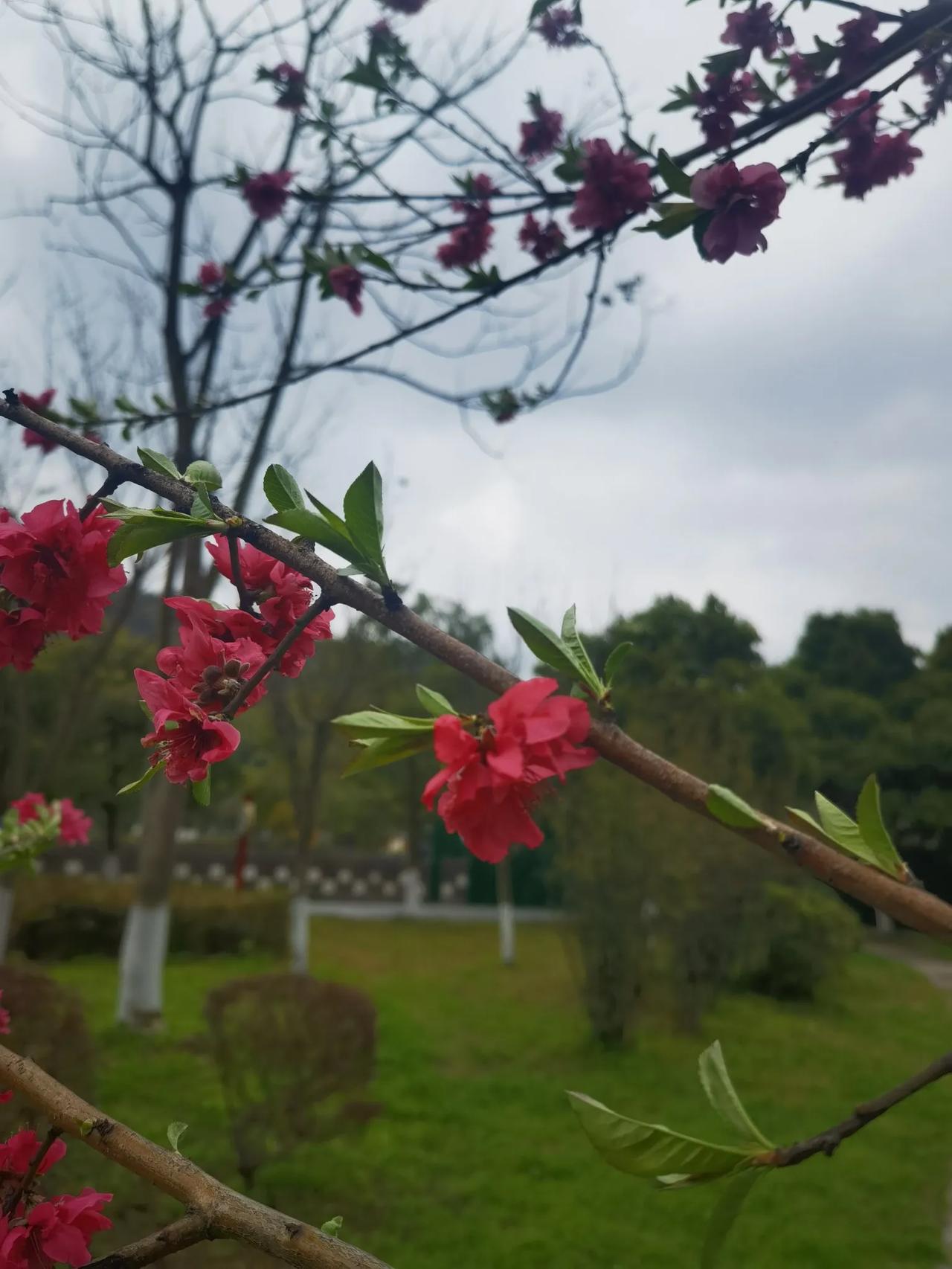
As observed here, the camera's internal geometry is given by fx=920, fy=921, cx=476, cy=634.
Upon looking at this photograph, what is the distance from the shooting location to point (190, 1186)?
24.4 inches

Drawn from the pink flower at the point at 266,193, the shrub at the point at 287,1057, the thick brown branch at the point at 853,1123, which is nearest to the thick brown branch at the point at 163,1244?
the thick brown branch at the point at 853,1123

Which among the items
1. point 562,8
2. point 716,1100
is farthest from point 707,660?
point 716,1100

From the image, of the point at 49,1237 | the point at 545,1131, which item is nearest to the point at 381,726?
the point at 49,1237

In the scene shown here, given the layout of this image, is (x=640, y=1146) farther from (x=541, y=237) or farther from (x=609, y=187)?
(x=541, y=237)

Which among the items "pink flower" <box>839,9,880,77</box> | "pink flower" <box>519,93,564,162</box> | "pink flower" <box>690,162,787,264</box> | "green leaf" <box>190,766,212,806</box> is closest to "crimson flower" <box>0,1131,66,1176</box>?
"green leaf" <box>190,766,212,806</box>

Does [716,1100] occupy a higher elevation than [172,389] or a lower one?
lower

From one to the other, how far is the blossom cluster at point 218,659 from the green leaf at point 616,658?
0.20 m

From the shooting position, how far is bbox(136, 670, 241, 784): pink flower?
24.8 inches

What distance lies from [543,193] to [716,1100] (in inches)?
75.7

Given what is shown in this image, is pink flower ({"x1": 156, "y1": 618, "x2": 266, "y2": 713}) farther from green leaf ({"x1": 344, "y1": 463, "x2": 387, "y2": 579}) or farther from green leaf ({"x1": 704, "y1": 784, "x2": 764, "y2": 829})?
green leaf ({"x1": 704, "y1": 784, "x2": 764, "y2": 829})

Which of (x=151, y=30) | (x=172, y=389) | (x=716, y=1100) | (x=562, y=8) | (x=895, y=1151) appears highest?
(x=151, y=30)

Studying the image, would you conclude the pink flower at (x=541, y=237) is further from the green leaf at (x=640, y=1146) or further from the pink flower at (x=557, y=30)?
the green leaf at (x=640, y=1146)

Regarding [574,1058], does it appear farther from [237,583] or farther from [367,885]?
[367,885]

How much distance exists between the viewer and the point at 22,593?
70 centimetres
